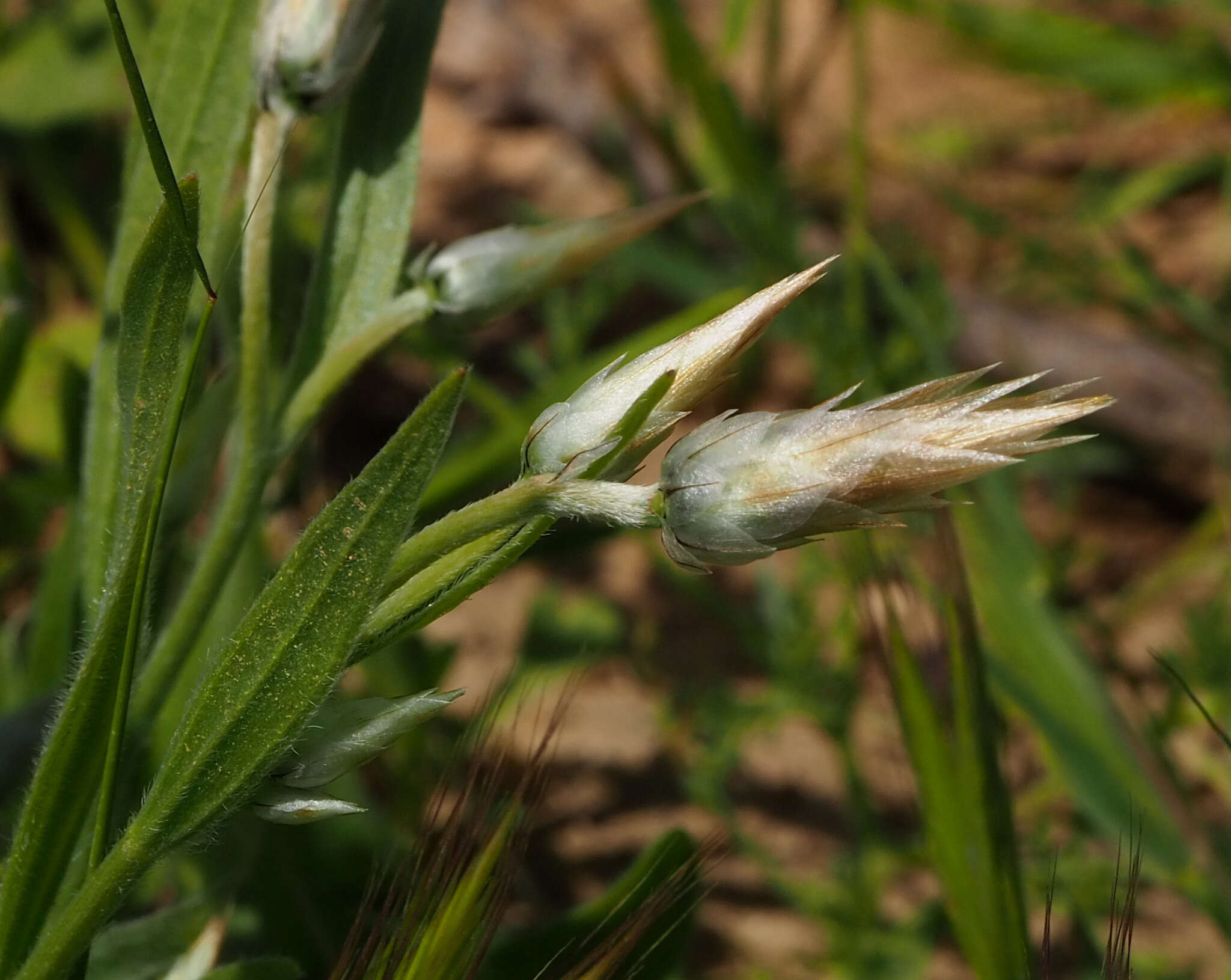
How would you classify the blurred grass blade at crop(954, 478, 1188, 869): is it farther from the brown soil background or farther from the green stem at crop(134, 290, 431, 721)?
the green stem at crop(134, 290, 431, 721)

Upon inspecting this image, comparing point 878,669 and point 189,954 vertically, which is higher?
point 189,954

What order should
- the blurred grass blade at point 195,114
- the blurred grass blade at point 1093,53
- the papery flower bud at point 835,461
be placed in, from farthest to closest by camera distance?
1. the blurred grass blade at point 1093,53
2. the blurred grass blade at point 195,114
3. the papery flower bud at point 835,461

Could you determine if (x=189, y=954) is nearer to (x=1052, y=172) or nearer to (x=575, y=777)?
(x=575, y=777)

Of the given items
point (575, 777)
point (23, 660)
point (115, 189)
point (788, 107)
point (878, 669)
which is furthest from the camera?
point (788, 107)

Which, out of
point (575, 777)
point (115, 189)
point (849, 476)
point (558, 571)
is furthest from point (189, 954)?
point (115, 189)

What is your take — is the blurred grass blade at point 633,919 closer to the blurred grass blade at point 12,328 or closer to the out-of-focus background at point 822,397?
the out-of-focus background at point 822,397

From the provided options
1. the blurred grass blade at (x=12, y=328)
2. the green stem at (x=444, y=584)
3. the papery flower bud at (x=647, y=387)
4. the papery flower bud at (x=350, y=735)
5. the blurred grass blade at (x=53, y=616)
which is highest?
the blurred grass blade at (x=12, y=328)

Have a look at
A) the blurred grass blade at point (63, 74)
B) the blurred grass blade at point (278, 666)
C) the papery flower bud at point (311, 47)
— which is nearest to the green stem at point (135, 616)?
the blurred grass blade at point (278, 666)
